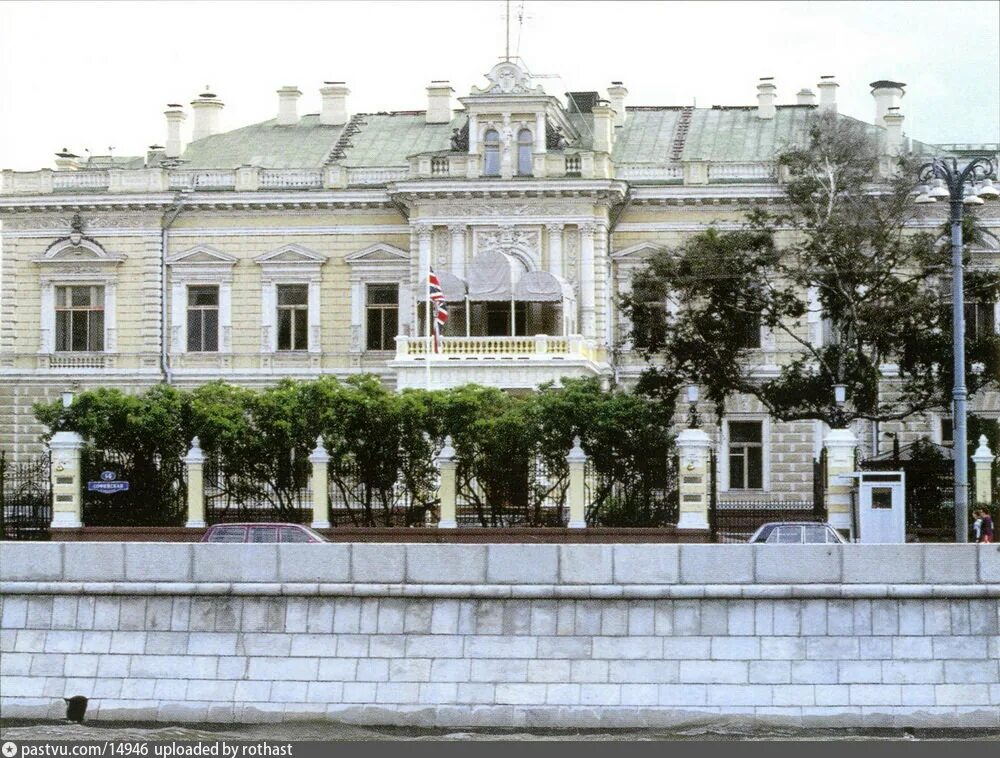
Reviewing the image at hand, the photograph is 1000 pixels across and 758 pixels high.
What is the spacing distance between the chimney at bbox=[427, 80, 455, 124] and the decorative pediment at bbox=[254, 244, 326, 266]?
7205 mm

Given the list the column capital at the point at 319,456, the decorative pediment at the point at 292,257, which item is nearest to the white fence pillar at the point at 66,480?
the column capital at the point at 319,456

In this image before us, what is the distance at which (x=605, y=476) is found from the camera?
4288 centimetres

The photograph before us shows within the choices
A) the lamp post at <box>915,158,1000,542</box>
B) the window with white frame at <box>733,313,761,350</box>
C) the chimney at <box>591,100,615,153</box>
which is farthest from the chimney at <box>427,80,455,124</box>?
the lamp post at <box>915,158,1000,542</box>

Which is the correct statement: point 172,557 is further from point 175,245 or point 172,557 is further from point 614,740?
point 175,245

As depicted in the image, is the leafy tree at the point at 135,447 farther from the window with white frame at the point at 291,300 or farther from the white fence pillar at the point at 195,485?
the window with white frame at the point at 291,300

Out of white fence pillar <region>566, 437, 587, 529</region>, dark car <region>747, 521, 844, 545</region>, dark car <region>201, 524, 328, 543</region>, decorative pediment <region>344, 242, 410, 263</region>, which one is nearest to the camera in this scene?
dark car <region>201, 524, 328, 543</region>

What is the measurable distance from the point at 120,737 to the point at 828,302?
25.0 meters

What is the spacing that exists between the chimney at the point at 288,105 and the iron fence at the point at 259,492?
2373 cm

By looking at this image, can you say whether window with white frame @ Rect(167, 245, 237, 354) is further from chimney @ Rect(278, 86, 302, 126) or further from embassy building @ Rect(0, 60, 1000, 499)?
chimney @ Rect(278, 86, 302, 126)

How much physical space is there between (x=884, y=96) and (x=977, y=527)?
25.8m

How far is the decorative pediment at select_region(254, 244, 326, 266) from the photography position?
2424 inches

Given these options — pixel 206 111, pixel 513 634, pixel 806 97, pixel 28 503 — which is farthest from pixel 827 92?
Result: pixel 513 634

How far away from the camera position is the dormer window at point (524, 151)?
→ 59469 millimetres

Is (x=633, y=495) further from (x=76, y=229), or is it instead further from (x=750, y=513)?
(x=76, y=229)
